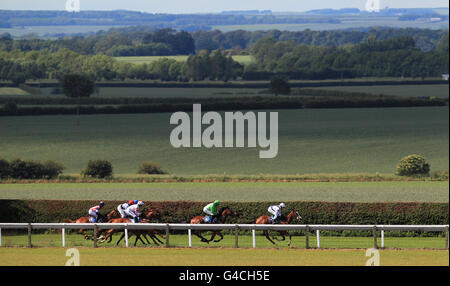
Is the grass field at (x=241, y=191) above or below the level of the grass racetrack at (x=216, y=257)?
below

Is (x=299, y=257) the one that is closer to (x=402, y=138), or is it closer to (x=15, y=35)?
(x=402, y=138)

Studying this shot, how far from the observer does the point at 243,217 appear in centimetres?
2475

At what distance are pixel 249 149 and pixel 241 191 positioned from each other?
2199 cm

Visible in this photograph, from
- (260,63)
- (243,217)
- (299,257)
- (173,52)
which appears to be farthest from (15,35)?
(299,257)

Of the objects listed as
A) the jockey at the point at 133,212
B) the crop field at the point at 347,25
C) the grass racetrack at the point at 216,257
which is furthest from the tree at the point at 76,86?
the crop field at the point at 347,25

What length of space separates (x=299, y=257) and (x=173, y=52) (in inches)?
2817

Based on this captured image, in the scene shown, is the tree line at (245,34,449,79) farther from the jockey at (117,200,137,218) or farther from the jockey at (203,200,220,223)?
the jockey at (117,200,137,218)

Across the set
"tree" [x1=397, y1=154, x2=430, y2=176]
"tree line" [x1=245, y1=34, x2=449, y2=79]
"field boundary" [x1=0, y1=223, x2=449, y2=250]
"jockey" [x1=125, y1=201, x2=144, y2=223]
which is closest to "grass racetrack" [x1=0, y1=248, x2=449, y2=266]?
"field boundary" [x1=0, y1=223, x2=449, y2=250]

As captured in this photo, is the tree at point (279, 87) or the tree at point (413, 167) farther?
the tree at point (279, 87)

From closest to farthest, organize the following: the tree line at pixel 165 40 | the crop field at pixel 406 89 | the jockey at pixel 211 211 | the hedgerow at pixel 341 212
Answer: the jockey at pixel 211 211
the hedgerow at pixel 341 212
the tree line at pixel 165 40
the crop field at pixel 406 89

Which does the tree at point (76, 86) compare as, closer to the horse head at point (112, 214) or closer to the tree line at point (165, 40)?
→ the tree line at point (165, 40)

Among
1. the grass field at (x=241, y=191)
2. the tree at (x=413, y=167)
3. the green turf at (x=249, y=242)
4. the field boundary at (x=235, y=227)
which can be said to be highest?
the field boundary at (x=235, y=227)

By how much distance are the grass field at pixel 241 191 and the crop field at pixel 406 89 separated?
1738 inches

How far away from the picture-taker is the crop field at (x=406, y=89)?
8050 centimetres
